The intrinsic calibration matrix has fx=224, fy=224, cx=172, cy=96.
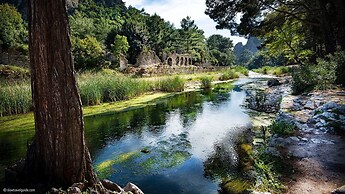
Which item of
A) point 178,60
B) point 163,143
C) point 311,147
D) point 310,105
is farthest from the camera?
point 178,60

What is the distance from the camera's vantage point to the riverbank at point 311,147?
294 centimetres

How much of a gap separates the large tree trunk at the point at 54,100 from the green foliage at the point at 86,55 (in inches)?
840

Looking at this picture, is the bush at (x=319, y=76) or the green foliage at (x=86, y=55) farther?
the green foliage at (x=86, y=55)

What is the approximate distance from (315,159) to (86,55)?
2291cm

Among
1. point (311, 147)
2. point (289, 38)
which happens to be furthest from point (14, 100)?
point (289, 38)

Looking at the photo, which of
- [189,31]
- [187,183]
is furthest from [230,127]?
[189,31]

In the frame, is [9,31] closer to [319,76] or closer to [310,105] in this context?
[319,76]

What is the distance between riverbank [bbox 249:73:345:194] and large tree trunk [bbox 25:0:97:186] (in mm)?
2661

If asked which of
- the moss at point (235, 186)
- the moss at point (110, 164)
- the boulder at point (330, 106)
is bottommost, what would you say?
the moss at point (110, 164)

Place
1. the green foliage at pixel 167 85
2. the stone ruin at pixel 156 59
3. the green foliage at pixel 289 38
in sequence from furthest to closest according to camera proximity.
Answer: the stone ruin at pixel 156 59
the green foliage at pixel 167 85
the green foliage at pixel 289 38

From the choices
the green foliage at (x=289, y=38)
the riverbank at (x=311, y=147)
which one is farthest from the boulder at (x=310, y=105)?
the green foliage at (x=289, y=38)

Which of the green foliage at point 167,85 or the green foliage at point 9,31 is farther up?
the green foliage at point 9,31

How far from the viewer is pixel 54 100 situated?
8.21 ft

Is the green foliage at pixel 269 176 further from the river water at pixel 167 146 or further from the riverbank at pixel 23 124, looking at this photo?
the riverbank at pixel 23 124
